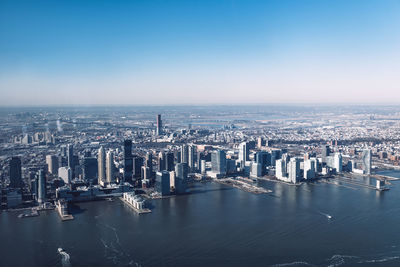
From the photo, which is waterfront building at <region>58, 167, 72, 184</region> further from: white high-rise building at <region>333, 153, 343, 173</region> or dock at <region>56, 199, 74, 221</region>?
white high-rise building at <region>333, 153, 343, 173</region>

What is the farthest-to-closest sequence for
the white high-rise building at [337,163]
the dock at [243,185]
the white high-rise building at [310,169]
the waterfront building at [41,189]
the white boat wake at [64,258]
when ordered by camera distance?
the white high-rise building at [337,163], the white high-rise building at [310,169], the dock at [243,185], the waterfront building at [41,189], the white boat wake at [64,258]

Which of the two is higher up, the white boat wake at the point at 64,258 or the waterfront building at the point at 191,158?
the waterfront building at the point at 191,158

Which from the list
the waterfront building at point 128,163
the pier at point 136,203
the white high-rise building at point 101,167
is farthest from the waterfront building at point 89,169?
the pier at point 136,203

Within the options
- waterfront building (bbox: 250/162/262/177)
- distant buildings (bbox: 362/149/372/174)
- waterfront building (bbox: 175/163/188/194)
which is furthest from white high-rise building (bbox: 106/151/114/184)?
distant buildings (bbox: 362/149/372/174)

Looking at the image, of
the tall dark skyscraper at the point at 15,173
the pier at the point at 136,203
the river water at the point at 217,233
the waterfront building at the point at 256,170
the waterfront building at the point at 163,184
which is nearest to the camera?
the river water at the point at 217,233

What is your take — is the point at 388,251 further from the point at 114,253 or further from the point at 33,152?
the point at 33,152

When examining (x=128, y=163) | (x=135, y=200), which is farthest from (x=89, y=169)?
(x=135, y=200)

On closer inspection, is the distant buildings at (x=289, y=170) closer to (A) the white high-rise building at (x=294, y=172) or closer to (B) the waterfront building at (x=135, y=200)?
(A) the white high-rise building at (x=294, y=172)
